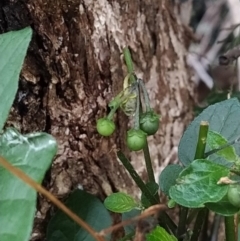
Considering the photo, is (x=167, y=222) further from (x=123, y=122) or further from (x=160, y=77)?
(x=160, y=77)

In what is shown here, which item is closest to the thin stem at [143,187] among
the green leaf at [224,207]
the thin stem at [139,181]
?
the thin stem at [139,181]

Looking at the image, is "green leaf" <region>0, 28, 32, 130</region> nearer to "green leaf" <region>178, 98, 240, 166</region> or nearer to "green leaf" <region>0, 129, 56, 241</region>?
"green leaf" <region>0, 129, 56, 241</region>

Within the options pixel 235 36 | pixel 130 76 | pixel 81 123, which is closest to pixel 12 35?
pixel 130 76

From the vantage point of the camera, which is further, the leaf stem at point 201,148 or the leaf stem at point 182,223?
the leaf stem at point 182,223

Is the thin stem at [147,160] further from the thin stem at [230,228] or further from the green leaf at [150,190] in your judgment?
the thin stem at [230,228]

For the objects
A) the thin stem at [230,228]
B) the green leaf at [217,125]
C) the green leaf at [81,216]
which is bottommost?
the green leaf at [81,216]

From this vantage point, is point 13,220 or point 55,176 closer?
point 13,220

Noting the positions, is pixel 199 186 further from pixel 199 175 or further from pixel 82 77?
pixel 82 77
